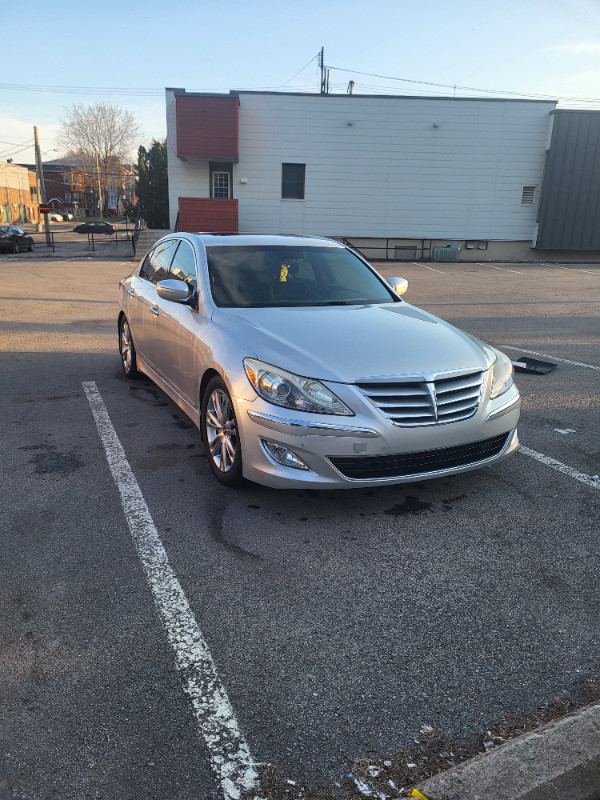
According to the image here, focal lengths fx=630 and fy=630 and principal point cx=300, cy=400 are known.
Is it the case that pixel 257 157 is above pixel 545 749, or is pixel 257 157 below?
above

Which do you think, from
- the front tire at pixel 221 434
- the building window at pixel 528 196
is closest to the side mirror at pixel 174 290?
the front tire at pixel 221 434

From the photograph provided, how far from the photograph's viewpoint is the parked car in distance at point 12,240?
29.8 meters

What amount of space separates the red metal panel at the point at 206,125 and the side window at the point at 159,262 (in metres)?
20.0

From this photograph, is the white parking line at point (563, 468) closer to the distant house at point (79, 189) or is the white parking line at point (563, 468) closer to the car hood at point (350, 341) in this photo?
the car hood at point (350, 341)

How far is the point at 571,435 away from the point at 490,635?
3.02m

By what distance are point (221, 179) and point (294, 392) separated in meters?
24.8

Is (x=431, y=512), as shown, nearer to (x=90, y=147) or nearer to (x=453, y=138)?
(x=453, y=138)

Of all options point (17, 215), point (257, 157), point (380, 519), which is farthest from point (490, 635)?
point (17, 215)

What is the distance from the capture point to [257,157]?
26062 millimetres

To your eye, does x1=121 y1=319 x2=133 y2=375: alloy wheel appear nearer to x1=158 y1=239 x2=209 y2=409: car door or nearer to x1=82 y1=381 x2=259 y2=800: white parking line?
x1=158 y1=239 x2=209 y2=409: car door

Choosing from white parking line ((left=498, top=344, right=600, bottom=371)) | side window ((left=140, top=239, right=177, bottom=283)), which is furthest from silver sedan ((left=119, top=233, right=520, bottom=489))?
white parking line ((left=498, top=344, right=600, bottom=371))

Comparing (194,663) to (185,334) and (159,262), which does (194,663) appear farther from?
(159,262)

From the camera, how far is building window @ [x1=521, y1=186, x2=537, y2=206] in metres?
27.8

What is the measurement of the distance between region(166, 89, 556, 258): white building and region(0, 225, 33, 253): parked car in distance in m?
9.10
